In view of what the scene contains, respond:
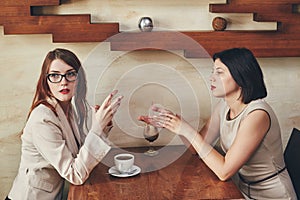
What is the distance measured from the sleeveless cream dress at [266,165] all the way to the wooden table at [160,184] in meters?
0.20

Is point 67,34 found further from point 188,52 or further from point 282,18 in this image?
point 282,18

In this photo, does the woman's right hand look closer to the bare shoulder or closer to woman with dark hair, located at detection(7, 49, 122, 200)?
woman with dark hair, located at detection(7, 49, 122, 200)

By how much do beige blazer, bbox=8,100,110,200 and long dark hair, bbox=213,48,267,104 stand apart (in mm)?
636

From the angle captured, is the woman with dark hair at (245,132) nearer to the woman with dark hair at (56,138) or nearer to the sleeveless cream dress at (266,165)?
the sleeveless cream dress at (266,165)

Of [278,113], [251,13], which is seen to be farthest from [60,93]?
[278,113]

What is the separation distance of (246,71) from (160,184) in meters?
0.61

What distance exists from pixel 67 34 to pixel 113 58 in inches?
10.8

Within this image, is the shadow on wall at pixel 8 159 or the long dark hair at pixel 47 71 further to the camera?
the shadow on wall at pixel 8 159

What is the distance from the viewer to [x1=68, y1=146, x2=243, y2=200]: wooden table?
193cm

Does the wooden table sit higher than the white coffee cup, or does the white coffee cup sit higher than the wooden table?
the white coffee cup

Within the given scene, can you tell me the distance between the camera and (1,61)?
7.86 feet

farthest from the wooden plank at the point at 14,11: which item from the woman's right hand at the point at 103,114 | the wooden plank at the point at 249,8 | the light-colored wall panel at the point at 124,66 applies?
the wooden plank at the point at 249,8

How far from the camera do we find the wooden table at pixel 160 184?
1.93 m

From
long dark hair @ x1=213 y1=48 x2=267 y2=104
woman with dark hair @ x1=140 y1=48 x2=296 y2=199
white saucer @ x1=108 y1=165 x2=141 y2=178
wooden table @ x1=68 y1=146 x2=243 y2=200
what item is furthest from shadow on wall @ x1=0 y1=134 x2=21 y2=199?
long dark hair @ x1=213 y1=48 x2=267 y2=104
